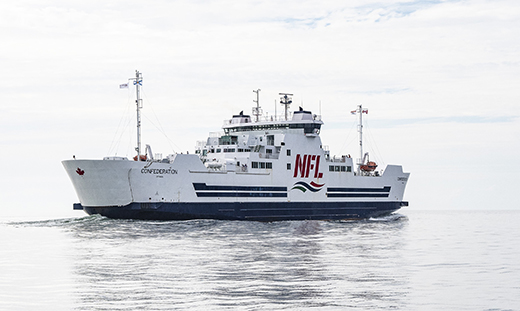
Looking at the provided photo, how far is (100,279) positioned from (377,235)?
78.5 feet

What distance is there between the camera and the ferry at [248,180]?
43969 mm

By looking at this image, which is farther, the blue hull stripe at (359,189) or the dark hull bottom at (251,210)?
the blue hull stripe at (359,189)

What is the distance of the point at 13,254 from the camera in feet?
99.9

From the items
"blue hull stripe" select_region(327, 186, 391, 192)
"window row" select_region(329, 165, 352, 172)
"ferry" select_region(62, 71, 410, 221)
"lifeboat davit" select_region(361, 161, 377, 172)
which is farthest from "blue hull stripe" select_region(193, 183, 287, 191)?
"lifeboat davit" select_region(361, 161, 377, 172)

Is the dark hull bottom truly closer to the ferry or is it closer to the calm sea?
the ferry

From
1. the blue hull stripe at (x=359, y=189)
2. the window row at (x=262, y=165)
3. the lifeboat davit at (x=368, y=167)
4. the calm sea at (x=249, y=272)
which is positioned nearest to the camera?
the calm sea at (x=249, y=272)

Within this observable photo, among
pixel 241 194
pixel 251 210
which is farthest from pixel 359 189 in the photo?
pixel 241 194

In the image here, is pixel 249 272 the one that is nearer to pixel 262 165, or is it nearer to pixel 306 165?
pixel 262 165

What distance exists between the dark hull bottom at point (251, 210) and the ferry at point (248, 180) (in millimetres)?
74

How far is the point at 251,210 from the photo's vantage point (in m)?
50.3

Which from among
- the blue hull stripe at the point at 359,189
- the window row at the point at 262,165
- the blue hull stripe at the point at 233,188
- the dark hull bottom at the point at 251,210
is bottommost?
the dark hull bottom at the point at 251,210

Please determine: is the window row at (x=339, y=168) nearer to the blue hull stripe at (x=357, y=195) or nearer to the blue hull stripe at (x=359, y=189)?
the blue hull stripe at (x=359, y=189)

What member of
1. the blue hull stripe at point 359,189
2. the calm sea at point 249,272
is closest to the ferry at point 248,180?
the blue hull stripe at point 359,189

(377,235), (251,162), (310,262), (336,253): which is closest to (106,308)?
(310,262)
